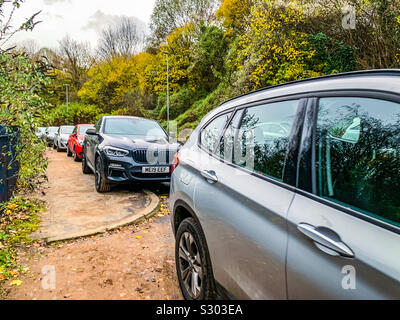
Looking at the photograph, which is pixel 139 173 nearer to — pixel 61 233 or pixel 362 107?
pixel 61 233

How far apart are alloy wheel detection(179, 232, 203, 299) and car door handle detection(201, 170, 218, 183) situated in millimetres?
540

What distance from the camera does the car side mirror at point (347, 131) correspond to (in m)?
1.36

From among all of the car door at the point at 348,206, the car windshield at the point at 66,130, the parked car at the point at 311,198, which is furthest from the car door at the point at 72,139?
the car door at the point at 348,206

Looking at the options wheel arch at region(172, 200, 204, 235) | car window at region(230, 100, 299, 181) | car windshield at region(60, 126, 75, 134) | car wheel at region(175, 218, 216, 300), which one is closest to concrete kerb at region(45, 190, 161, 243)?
wheel arch at region(172, 200, 204, 235)

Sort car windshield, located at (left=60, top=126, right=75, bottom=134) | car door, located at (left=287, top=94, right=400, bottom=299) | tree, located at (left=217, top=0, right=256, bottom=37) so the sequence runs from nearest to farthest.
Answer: car door, located at (left=287, top=94, right=400, bottom=299)
car windshield, located at (left=60, top=126, right=75, bottom=134)
tree, located at (left=217, top=0, right=256, bottom=37)

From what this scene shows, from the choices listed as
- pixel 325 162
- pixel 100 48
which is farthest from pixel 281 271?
pixel 100 48

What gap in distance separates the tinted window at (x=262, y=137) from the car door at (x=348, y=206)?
0.20m

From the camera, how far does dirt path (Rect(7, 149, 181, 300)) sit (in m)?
2.77

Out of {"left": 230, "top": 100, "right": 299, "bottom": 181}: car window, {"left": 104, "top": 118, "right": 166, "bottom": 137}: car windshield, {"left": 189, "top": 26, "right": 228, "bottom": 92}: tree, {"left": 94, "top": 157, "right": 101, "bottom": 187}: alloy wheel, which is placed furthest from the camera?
{"left": 189, "top": 26, "right": 228, "bottom": 92}: tree

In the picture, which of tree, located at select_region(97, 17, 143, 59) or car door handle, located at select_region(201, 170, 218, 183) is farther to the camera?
tree, located at select_region(97, 17, 143, 59)

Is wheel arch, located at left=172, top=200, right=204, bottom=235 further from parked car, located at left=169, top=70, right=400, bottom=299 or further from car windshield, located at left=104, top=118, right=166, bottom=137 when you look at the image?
car windshield, located at left=104, top=118, right=166, bottom=137

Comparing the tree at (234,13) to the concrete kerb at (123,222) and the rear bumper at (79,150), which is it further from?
the concrete kerb at (123,222)

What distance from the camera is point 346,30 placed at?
15750 millimetres
